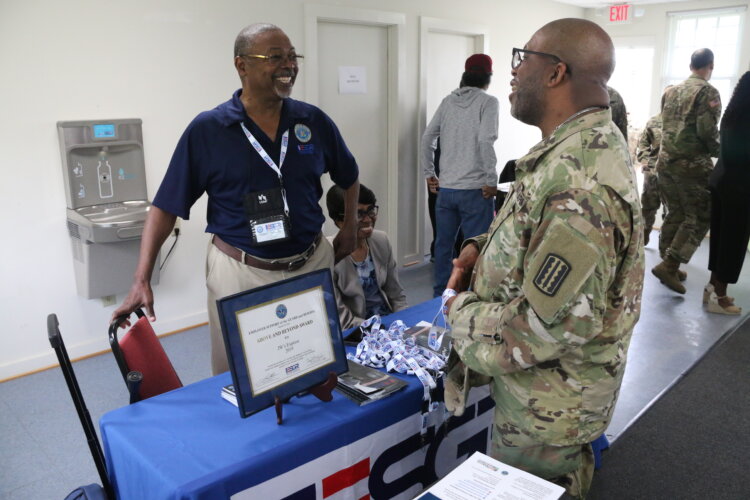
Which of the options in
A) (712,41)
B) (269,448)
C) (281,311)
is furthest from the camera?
(712,41)

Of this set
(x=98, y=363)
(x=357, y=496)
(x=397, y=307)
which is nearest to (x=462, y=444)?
(x=357, y=496)

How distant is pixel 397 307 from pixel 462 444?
86 cm

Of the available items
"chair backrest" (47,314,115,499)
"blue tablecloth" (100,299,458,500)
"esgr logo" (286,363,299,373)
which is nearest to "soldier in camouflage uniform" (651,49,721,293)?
"blue tablecloth" (100,299,458,500)

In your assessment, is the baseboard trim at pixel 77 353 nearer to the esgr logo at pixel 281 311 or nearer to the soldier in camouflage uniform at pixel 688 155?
the esgr logo at pixel 281 311

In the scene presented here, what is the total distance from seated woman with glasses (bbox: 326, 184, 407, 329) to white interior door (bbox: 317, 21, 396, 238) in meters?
1.99

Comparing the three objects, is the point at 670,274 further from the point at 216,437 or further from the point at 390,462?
the point at 216,437

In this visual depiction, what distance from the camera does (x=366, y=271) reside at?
255cm

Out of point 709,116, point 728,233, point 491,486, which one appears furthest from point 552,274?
point 709,116

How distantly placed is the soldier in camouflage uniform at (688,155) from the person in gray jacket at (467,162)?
158 centimetres

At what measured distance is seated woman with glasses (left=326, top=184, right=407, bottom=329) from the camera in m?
2.45

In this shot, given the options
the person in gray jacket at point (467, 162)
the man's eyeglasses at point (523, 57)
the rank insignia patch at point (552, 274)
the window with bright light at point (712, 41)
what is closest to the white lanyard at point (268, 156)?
the man's eyeglasses at point (523, 57)

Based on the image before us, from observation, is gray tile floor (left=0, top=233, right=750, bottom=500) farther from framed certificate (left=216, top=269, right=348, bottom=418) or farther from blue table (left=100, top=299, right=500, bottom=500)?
framed certificate (left=216, top=269, right=348, bottom=418)

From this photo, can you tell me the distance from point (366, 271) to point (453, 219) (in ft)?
5.88

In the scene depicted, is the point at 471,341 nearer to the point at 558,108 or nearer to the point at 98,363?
the point at 558,108
